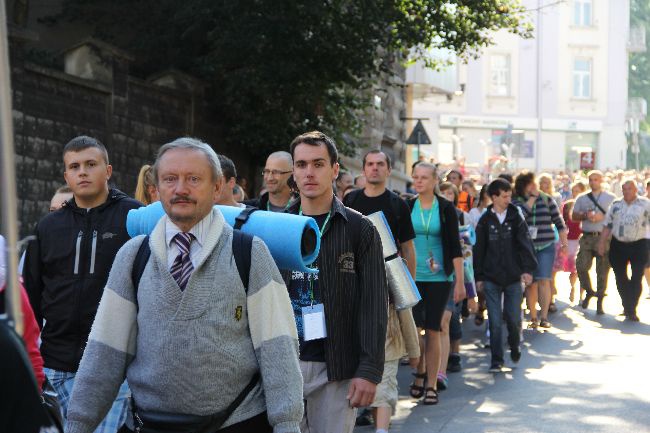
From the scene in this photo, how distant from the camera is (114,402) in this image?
540cm

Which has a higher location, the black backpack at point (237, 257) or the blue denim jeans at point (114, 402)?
the black backpack at point (237, 257)

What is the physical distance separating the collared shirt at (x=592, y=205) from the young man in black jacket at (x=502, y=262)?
5.68 m

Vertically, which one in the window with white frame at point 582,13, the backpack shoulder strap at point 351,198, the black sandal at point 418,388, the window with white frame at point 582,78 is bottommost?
the black sandal at point 418,388

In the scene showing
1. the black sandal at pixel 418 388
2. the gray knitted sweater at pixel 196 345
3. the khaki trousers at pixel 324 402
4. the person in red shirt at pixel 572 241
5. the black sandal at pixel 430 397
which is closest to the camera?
the gray knitted sweater at pixel 196 345

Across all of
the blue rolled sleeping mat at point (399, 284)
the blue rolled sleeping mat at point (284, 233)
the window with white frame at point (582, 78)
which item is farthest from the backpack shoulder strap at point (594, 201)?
the window with white frame at point (582, 78)

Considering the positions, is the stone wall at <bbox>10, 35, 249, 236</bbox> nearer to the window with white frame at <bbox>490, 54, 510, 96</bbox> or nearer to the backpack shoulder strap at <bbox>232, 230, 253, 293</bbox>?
the backpack shoulder strap at <bbox>232, 230, 253, 293</bbox>

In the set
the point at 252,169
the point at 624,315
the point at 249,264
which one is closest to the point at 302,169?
the point at 249,264

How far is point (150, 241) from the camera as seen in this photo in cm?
414

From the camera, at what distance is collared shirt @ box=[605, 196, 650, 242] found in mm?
16766

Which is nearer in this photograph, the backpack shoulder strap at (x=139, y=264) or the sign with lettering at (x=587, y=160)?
the backpack shoulder strap at (x=139, y=264)

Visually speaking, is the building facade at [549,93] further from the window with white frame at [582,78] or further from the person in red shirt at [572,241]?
the person in red shirt at [572,241]

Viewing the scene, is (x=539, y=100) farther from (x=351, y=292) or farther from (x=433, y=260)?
(x=351, y=292)

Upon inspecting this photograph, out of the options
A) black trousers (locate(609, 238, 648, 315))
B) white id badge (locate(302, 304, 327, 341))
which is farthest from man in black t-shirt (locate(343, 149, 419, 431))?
black trousers (locate(609, 238, 648, 315))

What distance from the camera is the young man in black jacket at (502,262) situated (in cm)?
1189
